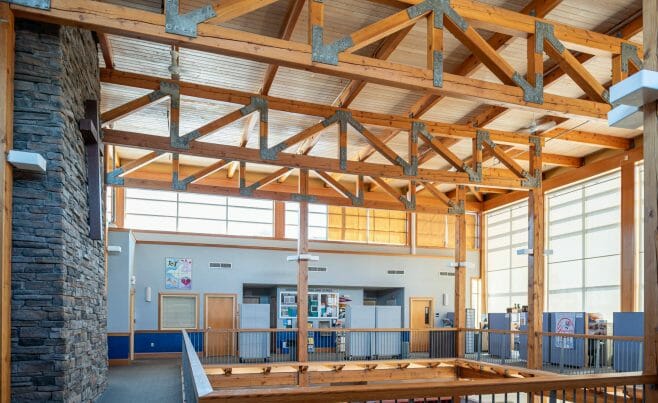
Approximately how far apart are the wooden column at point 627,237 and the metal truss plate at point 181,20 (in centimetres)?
1367

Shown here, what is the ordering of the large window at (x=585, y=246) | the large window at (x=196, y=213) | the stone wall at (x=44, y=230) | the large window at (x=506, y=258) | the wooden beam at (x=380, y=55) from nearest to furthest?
the stone wall at (x=44, y=230)
the wooden beam at (x=380, y=55)
the large window at (x=585, y=246)
the large window at (x=196, y=213)
the large window at (x=506, y=258)

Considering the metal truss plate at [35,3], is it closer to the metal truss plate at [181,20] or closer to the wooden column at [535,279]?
the metal truss plate at [181,20]

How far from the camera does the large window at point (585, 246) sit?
15.9m

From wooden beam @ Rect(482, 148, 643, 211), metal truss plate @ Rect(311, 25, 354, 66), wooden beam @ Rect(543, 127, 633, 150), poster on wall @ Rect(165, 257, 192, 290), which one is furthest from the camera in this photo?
poster on wall @ Rect(165, 257, 192, 290)

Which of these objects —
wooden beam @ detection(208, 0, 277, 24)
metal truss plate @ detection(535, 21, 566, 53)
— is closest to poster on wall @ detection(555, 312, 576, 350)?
metal truss plate @ detection(535, 21, 566, 53)

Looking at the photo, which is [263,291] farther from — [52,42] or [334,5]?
[52,42]

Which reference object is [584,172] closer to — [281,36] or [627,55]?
[627,55]

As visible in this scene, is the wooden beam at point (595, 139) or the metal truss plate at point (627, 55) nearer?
the metal truss plate at point (627, 55)

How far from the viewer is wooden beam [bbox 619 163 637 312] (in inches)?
578

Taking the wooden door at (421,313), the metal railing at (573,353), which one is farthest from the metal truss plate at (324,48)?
the wooden door at (421,313)

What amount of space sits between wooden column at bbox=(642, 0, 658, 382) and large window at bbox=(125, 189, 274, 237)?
50.7 feet

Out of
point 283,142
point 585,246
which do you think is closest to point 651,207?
point 283,142

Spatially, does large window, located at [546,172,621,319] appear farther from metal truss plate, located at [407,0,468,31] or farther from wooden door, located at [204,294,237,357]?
metal truss plate, located at [407,0,468,31]

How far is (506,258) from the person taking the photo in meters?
20.8
